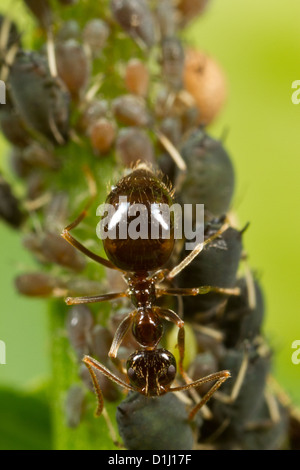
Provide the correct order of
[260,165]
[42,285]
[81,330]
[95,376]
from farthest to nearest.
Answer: [260,165] → [42,285] → [81,330] → [95,376]

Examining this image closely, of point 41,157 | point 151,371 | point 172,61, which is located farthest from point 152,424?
point 172,61

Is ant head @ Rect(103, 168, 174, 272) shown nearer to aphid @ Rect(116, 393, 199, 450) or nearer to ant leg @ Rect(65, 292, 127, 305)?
ant leg @ Rect(65, 292, 127, 305)

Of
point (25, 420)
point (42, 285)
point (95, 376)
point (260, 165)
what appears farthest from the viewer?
point (260, 165)

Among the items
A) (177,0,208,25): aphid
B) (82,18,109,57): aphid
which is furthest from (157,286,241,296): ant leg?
(177,0,208,25): aphid

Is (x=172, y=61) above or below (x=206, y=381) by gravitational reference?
above

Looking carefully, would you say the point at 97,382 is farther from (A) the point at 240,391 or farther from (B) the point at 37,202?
(B) the point at 37,202

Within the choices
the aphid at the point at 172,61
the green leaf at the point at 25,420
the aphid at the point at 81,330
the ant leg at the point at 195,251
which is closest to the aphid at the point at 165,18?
the aphid at the point at 172,61
